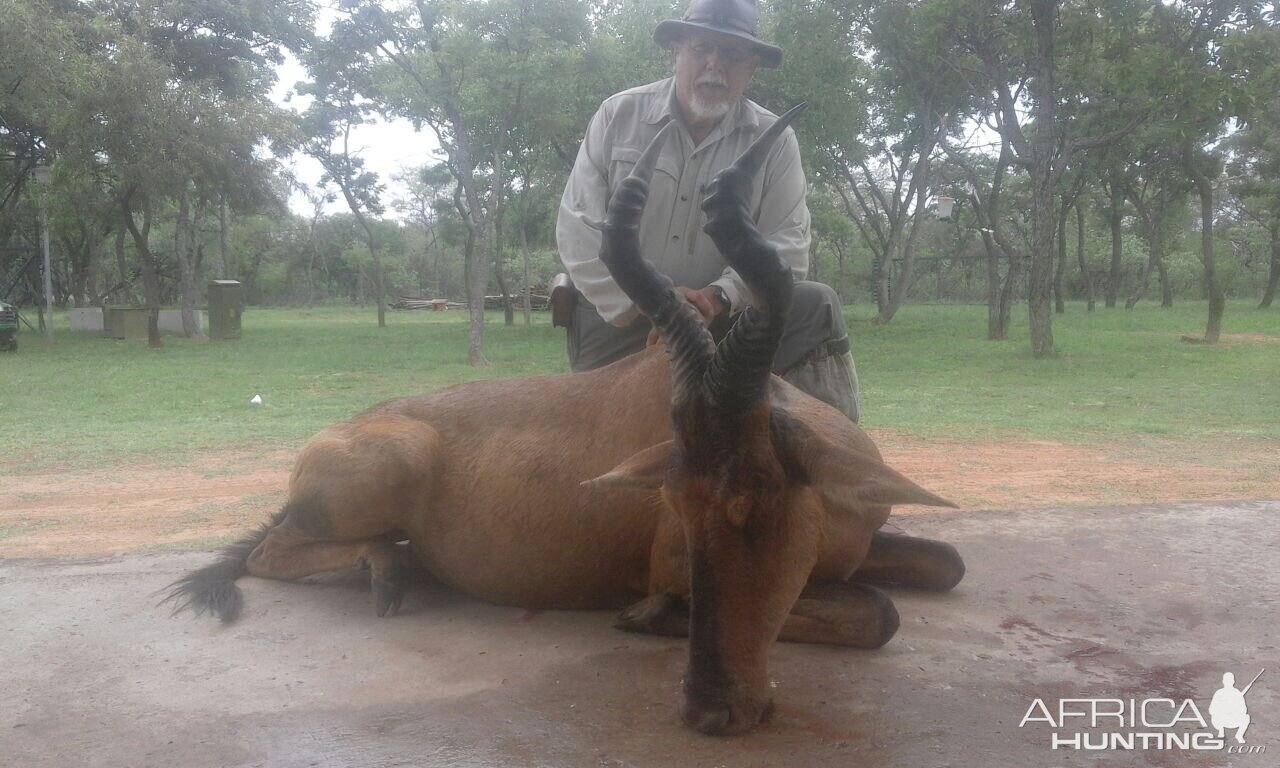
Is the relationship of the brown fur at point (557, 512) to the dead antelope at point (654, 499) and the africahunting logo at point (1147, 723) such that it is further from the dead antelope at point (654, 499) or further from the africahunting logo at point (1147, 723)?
the africahunting logo at point (1147, 723)

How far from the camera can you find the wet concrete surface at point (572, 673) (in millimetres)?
2984

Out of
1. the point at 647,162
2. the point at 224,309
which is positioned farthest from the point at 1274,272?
the point at 647,162

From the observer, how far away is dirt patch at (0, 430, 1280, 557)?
6984mm

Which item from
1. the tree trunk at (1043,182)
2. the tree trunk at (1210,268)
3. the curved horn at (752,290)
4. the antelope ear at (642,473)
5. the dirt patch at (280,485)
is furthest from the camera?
the tree trunk at (1210,268)

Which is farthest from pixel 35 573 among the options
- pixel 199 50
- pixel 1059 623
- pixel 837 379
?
pixel 199 50

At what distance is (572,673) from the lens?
3.58 m

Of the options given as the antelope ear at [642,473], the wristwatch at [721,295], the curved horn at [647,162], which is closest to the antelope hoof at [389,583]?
the antelope ear at [642,473]

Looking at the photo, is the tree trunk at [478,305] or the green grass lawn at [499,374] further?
the tree trunk at [478,305]

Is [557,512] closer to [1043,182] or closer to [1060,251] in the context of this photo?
[1043,182]

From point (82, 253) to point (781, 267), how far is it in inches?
1717

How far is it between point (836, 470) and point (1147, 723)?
121 centimetres

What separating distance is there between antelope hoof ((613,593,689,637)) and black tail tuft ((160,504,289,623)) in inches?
64.6

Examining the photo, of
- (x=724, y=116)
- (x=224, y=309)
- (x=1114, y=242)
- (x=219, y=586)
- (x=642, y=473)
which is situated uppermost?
(x=1114, y=242)

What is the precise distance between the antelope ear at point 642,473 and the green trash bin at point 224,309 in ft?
92.3
